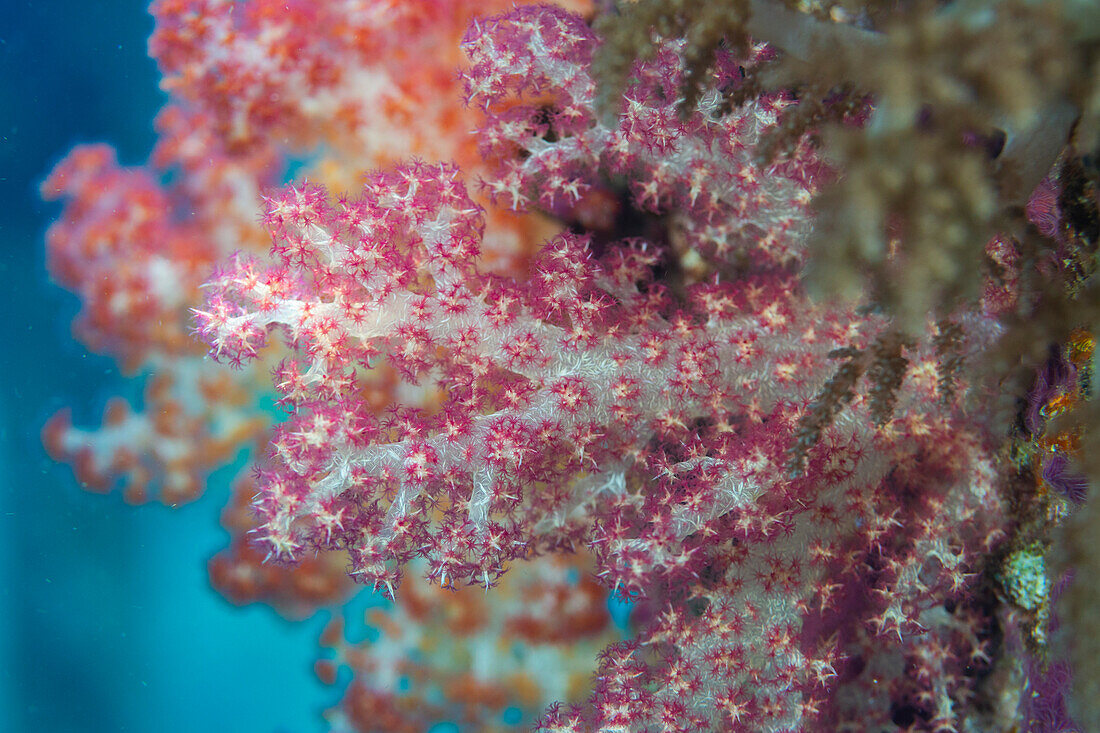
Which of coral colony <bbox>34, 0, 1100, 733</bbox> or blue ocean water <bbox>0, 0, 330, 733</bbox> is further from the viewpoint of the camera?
blue ocean water <bbox>0, 0, 330, 733</bbox>

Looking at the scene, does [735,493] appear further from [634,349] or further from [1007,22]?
[1007,22]

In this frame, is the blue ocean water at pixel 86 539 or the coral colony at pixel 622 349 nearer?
the coral colony at pixel 622 349

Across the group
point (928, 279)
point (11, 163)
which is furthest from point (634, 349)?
point (11, 163)

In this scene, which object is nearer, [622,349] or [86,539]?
[622,349]

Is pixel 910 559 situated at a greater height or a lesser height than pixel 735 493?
lesser
